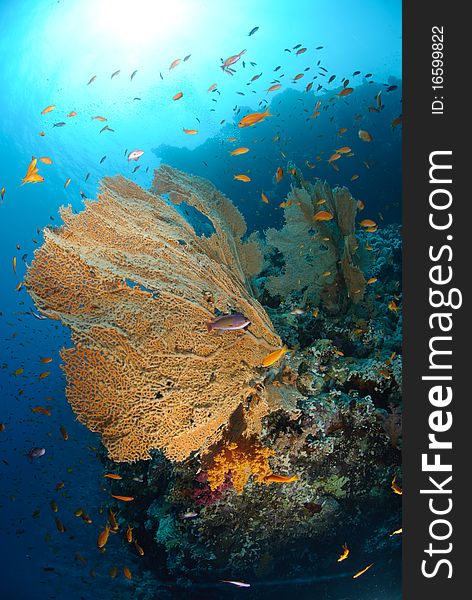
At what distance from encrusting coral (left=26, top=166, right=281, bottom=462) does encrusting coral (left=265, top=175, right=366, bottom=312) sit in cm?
210

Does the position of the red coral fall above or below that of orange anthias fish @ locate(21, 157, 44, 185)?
below

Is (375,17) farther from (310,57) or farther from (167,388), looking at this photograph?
(167,388)

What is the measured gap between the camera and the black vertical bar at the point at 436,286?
227 centimetres

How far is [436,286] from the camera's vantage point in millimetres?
2465

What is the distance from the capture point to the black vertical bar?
89.4 inches

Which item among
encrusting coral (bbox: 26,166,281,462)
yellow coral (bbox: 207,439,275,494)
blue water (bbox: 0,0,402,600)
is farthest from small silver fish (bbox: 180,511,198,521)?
blue water (bbox: 0,0,402,600)

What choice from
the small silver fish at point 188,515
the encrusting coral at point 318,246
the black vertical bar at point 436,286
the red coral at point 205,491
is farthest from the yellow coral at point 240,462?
the encrusting coral at point 318,246

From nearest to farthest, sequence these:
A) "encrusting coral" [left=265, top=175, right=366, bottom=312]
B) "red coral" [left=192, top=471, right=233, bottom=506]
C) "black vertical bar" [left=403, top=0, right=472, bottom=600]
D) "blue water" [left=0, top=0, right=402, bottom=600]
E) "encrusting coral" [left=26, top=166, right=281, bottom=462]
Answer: "black vertical bar" [left=403, top=0, right=472, bottom=600], "encrusting coral" [left=26, top=166, right=281, bottom=462], "red coral" [left=192, top=471, right=233, bottom=506], "encrusting coral" [left=265, top=175, right=366, bottom=312], "blue water" [left=0, top=0, right=402, bottom=600]

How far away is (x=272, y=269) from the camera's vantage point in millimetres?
7883

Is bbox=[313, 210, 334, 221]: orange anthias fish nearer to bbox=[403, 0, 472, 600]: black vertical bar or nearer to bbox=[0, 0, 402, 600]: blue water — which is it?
bbox=[403, 0, 472, 600]: black vertical bar

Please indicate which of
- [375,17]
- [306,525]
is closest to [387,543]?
[306,525]

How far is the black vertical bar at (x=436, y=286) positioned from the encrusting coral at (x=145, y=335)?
1592 mm

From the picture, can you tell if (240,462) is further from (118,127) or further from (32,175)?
(118,127)

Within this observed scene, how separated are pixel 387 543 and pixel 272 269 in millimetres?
5575
